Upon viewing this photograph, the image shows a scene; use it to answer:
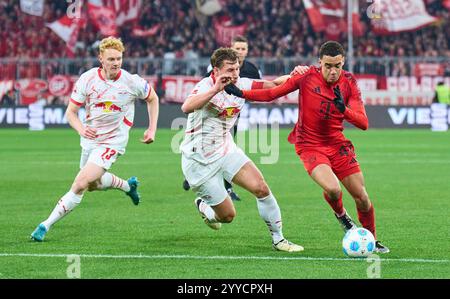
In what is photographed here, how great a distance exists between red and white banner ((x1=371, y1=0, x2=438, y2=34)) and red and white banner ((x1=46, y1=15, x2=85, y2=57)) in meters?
11.0

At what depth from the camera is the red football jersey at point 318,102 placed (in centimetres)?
997

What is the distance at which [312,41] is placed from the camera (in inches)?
1501

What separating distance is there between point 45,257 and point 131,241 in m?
1.43

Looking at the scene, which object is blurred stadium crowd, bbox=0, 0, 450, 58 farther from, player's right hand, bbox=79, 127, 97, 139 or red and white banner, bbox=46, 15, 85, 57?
player's right hand, bbox=79, 127, 97, 139

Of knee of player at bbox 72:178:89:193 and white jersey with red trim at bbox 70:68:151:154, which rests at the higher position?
white jersey with red trim at bbox 70:68:151:154

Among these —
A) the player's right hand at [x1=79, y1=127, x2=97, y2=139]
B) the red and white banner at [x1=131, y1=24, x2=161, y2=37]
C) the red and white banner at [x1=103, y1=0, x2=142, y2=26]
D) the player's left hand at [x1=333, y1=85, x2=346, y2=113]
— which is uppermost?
the red and white banner at [x1=103, y1=0, x2=142, y2=26]

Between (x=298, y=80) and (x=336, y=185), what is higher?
(x=298, y=80)

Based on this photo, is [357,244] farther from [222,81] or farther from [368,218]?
[222,81]

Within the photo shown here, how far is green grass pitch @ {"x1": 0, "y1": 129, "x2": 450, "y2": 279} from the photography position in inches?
348

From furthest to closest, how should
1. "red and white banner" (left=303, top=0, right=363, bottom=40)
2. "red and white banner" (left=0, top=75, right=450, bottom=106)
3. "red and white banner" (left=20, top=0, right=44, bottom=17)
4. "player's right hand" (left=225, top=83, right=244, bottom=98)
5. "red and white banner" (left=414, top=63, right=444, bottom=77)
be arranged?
1. "red and white banner" (left=20, top=0, right=44, bottom=17)
2. "red and white banner" (left=303, top=0, right=363, bottom=40)
3. "red and white banner" (left=414, top=63, right=444, bottom=77)
4. "red and white banner" (left=0, top=75, right=450, bottom=106)
5. "player's right hand" (left=225, top=83, right=244, bottom=98)

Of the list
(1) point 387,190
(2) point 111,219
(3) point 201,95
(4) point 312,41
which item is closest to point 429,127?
(4) point 312,41

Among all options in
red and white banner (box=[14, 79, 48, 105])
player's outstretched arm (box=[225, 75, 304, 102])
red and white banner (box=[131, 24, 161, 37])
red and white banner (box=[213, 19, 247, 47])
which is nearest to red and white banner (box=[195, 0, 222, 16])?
red and white banner (box=[213, 19, 247, 47])

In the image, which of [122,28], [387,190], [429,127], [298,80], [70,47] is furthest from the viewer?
[122,28]
